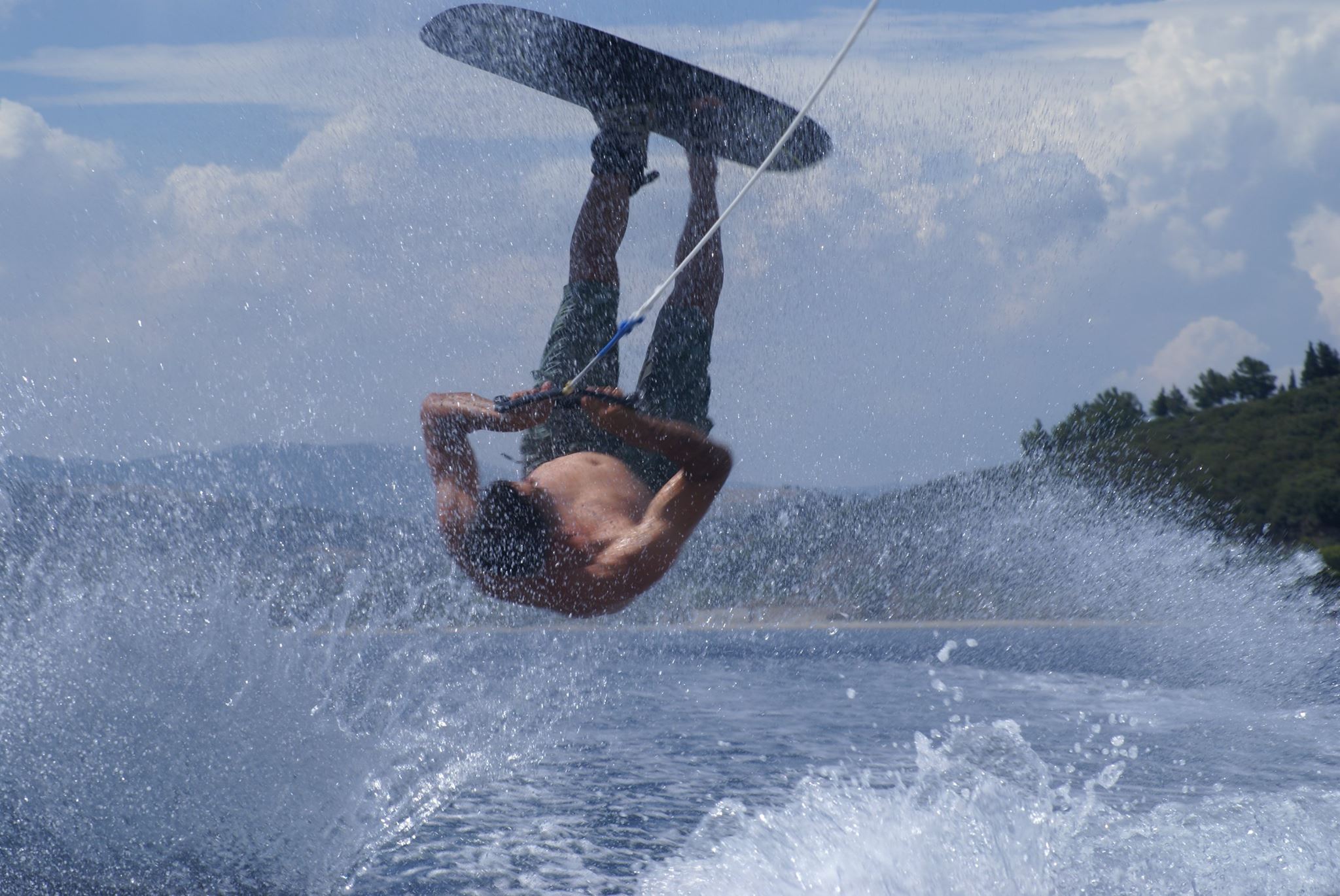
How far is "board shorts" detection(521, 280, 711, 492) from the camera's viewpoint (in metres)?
6.34

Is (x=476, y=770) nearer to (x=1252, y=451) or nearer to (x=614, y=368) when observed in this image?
(x=614, y=368)

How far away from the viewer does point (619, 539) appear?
566 cm

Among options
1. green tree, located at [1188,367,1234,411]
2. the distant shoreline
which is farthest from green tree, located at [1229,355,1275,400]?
the distant shoreline

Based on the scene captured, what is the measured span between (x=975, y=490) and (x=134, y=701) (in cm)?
2419

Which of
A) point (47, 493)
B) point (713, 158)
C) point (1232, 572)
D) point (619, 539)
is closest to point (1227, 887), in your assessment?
point (619, 539)

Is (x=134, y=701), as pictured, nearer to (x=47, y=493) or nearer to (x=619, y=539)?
(x=47, y=493)

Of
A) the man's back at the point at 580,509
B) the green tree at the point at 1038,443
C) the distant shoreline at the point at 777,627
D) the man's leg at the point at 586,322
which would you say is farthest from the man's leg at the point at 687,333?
the green tree at the point at 1038,443

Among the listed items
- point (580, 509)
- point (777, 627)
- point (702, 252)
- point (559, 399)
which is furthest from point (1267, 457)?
point (559, 399)

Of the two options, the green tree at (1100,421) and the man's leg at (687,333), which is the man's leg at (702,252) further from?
the green tree at (1100,421)

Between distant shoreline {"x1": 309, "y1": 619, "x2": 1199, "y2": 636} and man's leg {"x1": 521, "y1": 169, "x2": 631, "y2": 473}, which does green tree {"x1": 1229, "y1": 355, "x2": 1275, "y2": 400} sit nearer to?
distant shoreline {"x1": 309, "y1": 619, "x2": 1199, "y2": 636}

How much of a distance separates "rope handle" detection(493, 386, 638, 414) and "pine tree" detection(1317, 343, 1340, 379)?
2637 inches

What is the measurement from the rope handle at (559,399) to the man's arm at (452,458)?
30 centimetres

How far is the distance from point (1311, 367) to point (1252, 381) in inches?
168

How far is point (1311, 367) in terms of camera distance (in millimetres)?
62438
